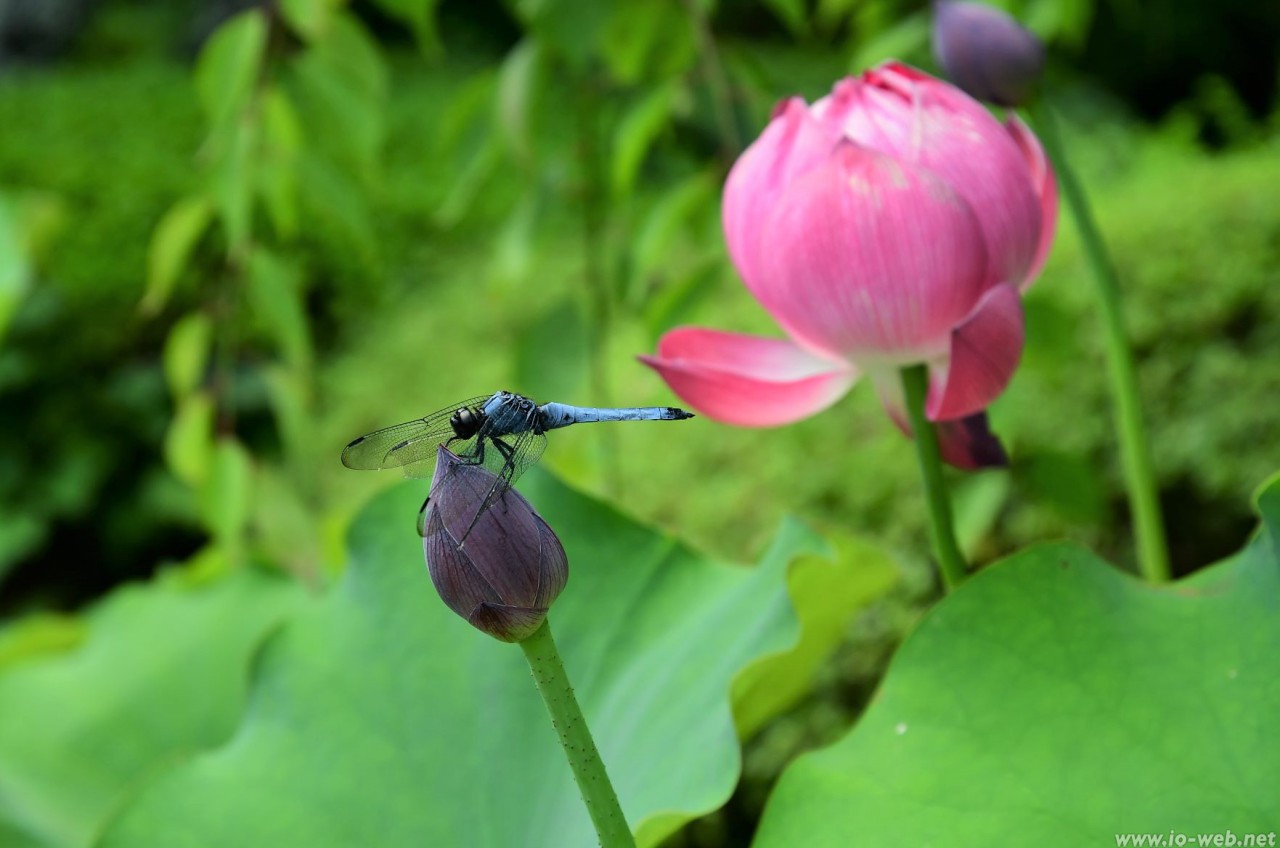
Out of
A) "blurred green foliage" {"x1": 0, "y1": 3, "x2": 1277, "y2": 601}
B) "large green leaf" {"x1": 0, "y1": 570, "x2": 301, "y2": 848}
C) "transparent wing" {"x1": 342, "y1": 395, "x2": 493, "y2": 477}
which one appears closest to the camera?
"transparent wing" {"x1": 342, "y1": 395, "x2": 493, "y2": 477}

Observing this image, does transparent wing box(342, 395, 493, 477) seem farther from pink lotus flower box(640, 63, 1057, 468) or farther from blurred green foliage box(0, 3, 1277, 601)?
blurred green foliage box(0, 3, 1277, 601)

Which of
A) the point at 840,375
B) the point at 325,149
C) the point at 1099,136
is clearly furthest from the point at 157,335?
the point at 840,375

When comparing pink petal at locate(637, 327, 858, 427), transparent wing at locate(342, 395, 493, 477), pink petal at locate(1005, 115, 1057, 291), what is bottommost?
pink petal at locate(637, 327, 858, 427)

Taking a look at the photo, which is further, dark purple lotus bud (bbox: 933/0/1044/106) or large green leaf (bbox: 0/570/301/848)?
large green leaf (bbox: 0/570/301/848)

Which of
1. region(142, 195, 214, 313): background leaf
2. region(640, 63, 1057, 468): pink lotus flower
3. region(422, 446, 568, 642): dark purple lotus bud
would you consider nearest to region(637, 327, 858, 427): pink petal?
region(640, 63, 1057, 468): pink lotus flower

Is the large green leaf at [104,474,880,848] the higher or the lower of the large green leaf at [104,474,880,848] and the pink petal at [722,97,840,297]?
the lower

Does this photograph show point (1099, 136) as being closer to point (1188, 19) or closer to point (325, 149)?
point (1188, 19)

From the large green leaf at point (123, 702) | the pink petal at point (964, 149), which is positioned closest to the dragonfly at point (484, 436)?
the pink petal at point (964, 149)
